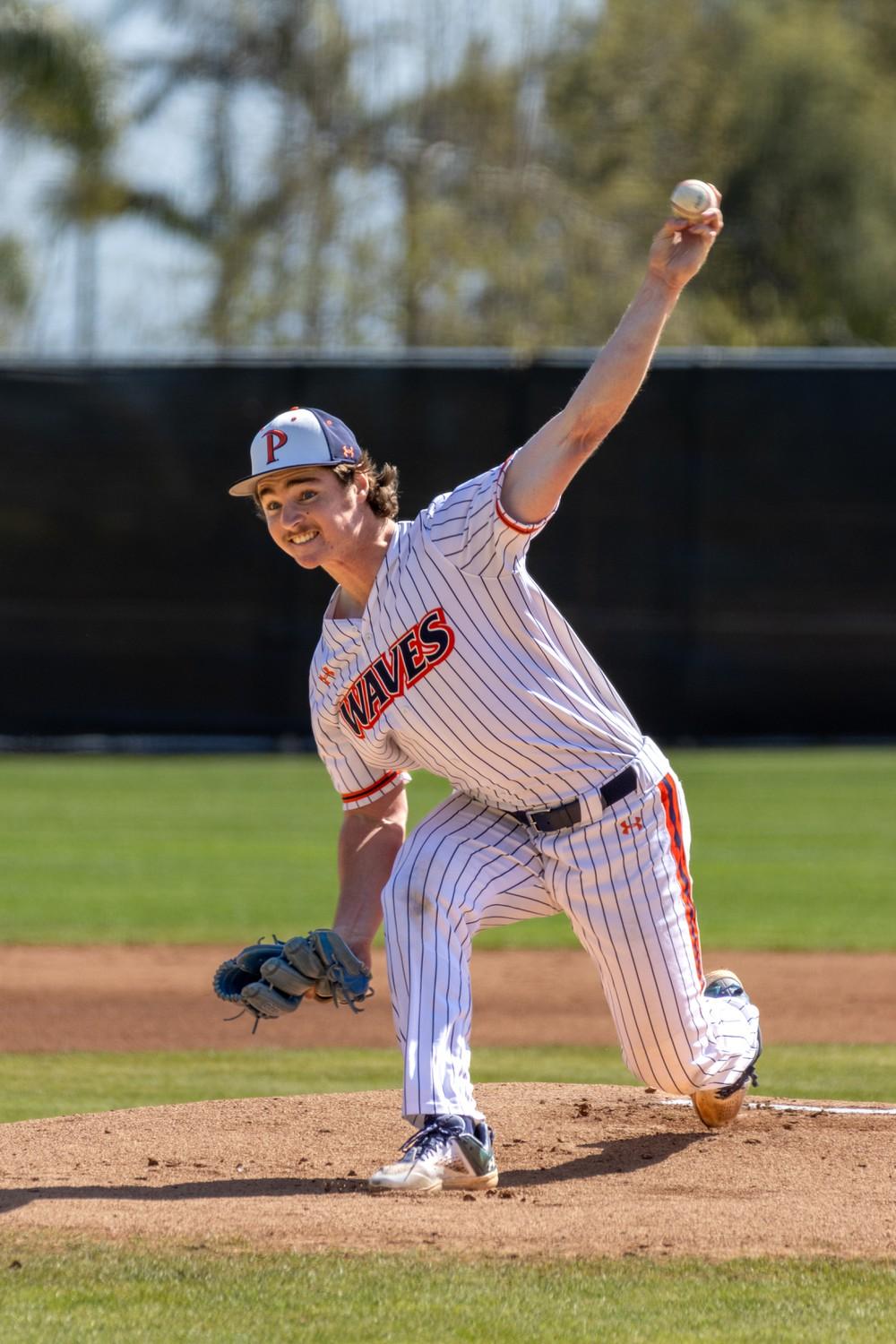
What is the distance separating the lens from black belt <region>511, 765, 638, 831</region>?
3.48m

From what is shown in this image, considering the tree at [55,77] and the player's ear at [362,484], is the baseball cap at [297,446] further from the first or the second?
the tree at [55,77]

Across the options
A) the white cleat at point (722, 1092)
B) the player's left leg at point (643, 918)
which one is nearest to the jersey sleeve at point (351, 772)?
the player's left leg at point (643, 918)

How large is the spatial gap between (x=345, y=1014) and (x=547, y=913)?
2.55 meters

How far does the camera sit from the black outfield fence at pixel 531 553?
12.5m

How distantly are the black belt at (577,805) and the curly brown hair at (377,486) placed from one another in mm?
614

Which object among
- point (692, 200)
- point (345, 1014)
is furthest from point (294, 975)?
point (345, 1014)

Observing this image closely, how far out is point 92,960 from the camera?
668cm

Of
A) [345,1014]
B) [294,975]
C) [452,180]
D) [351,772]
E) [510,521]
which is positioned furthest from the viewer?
[452,180]

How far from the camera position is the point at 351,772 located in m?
3.72

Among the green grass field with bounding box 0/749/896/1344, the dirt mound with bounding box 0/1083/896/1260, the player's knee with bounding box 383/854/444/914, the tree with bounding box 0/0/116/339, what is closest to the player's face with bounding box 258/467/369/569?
the player's knee with bounding box 383/854/444/914

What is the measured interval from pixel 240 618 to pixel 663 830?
30.4 feet

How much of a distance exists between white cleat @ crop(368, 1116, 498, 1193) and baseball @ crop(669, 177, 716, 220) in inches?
62.0

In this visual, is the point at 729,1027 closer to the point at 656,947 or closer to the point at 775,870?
the point at 656,947

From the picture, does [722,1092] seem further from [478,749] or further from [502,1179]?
[478,749]
